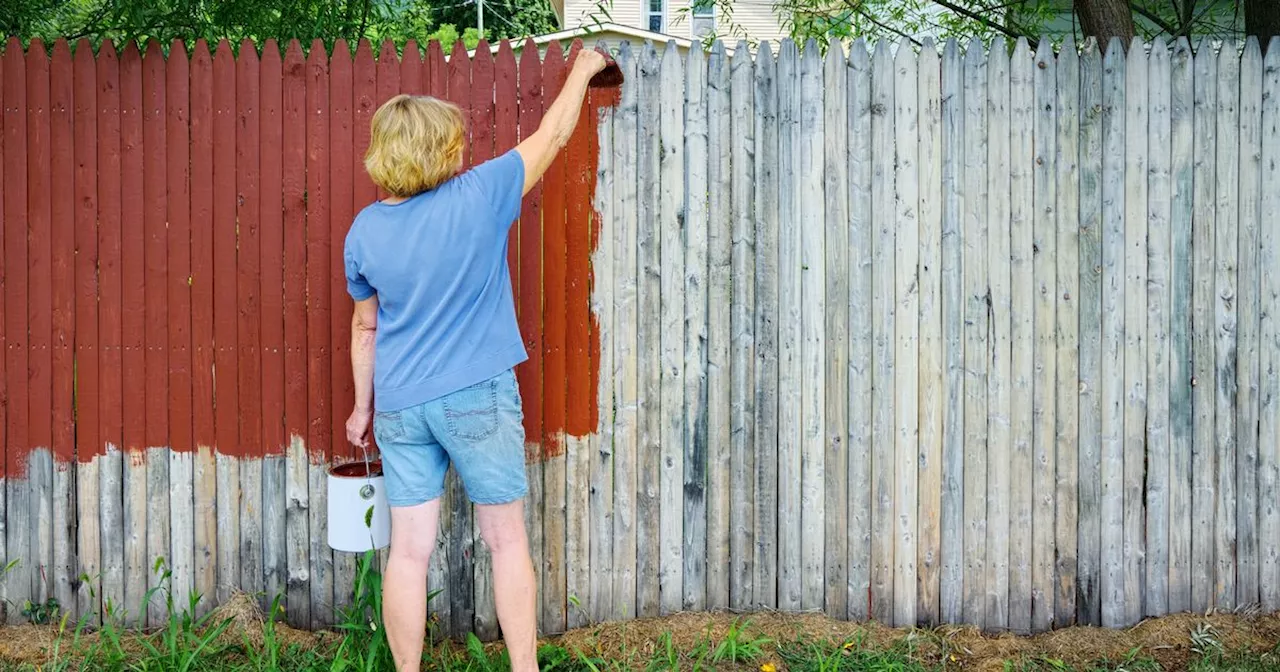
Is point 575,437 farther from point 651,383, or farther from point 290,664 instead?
Answer: point 290,664

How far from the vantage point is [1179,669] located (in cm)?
382

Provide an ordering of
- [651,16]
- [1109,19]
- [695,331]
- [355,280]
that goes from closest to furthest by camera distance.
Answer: [355,280], [695,331], [1109,19], [651,16]

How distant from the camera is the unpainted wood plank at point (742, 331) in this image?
397cm

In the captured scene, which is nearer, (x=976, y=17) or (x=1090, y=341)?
(x=1090, y=341)

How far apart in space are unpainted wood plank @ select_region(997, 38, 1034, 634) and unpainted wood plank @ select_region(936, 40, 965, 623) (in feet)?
0.59

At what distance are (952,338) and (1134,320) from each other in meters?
0.66

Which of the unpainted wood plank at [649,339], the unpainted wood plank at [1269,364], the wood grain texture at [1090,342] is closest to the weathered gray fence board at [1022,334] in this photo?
the wood grain texture at [1090,342]

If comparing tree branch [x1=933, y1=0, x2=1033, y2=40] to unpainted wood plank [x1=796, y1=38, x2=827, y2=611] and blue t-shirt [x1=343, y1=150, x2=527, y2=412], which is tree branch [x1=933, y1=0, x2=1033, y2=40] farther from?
blue t-shirt [x1=343, y1=150, x2=527, y2=412]

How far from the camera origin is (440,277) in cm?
314

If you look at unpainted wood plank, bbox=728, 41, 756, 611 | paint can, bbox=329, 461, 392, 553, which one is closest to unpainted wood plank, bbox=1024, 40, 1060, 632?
unpainted wood plank, bbox=728, 41, 756, 611

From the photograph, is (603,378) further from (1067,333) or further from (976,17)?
(976,17)

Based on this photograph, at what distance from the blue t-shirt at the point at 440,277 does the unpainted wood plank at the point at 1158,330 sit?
231 centimetres

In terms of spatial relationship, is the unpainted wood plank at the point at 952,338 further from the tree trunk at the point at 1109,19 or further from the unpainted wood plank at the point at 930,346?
the tree trunk at the point at 1109,19

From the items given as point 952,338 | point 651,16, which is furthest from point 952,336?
point 651,16
